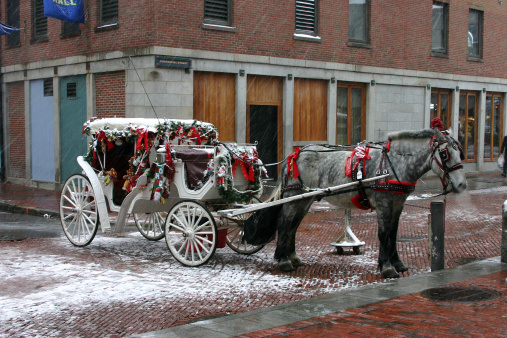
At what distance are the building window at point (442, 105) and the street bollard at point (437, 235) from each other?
1683 cm

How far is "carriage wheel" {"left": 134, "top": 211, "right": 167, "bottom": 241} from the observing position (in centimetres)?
1016

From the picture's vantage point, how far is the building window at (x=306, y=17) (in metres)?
19.1

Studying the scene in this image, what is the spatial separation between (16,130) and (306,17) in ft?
34.7

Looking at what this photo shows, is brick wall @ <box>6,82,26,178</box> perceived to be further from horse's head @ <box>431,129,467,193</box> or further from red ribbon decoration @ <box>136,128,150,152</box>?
horse's head @ <box>431,129,467,193</box>

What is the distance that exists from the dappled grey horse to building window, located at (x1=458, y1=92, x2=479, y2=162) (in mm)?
17887

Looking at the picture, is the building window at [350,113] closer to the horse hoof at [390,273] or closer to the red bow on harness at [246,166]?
the red bow on harness at [246,166]

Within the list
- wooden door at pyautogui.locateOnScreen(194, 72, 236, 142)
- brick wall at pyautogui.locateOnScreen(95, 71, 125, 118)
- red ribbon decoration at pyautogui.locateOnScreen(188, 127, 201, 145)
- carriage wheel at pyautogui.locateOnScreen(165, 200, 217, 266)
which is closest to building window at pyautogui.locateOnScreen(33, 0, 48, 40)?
brick wall at pyautogui.locateOnScreen(95, 71, 125, 118)

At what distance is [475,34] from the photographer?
25500 millimetres

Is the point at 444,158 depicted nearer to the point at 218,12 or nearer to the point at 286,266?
the point at 286,266

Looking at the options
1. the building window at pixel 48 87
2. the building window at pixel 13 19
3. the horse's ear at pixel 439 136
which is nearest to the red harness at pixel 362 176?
the horse's ear at pixel 439 136

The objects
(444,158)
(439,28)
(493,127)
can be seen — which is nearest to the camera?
(444,158)

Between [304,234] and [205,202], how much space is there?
2.76 meters

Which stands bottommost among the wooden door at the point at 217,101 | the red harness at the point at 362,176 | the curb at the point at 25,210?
the curb at the point at 25,210

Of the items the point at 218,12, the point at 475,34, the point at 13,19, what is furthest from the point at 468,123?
the point at 13,19
